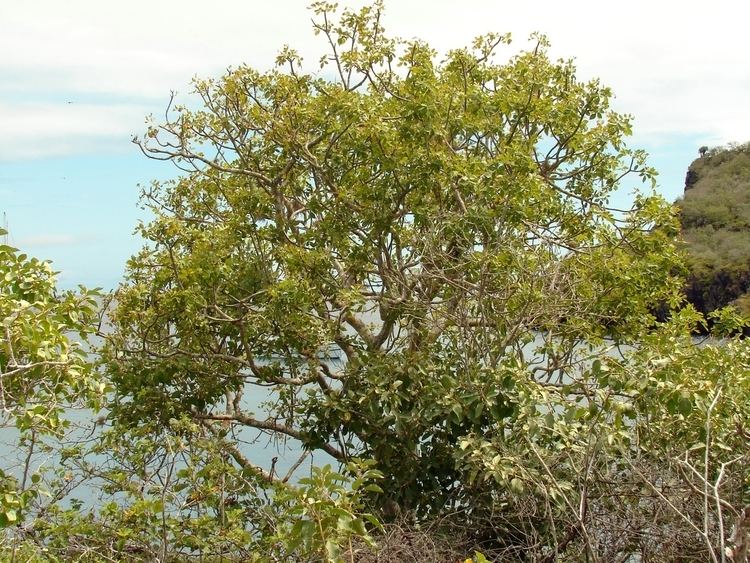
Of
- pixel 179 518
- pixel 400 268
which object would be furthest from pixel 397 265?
pixel 179 518

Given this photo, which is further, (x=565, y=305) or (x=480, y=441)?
(x=565, y=305)

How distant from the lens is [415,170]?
660 cm

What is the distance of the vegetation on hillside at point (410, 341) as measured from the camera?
511cm

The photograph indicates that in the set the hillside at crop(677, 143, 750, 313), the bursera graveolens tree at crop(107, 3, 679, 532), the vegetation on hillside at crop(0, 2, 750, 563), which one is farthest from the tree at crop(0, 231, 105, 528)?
the hillside at crop(677, 143, 750, 313)

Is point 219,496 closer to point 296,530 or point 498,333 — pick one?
point 296,530

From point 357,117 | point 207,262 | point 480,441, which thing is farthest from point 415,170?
point 480,441

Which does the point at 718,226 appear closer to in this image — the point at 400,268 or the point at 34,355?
the point at 400,268

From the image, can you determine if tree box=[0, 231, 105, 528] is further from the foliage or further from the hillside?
the hillside

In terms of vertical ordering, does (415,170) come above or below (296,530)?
above

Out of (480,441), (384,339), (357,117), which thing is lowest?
(480,441)

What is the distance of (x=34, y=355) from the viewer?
14.2 feet

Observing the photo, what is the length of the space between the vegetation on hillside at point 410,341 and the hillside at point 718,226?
23.8 m

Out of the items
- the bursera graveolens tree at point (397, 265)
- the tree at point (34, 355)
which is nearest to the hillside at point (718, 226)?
the bursera graveolens tree at point (397, 265)

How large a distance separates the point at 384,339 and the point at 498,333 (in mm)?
1482
